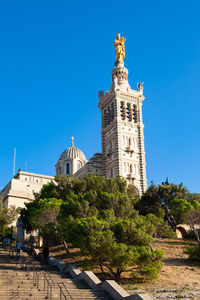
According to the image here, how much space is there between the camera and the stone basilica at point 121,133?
211 ft

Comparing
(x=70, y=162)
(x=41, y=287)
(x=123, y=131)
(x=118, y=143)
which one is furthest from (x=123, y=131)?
(x=41, y=287)

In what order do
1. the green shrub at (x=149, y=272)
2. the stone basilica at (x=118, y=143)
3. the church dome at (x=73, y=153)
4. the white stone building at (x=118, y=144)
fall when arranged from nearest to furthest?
the green shrub at (x=149, y=272), the stone basilica at (x=118, y=143), the white stone building at (x=118, y=144), the church dome at (x=73, y=153)

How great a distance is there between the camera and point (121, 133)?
6650 centimetres

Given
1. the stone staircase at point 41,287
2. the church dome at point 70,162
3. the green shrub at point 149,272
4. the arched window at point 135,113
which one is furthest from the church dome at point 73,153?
the green shrub at point 149,272

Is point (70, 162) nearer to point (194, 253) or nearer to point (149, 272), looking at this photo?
point (194, 253)

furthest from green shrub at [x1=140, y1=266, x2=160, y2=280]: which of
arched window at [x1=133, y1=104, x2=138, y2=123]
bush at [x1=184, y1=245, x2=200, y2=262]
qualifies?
arched window at [x1=133, y1=104, x2=138, y2=123]

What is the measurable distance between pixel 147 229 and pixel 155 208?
19.2 metres

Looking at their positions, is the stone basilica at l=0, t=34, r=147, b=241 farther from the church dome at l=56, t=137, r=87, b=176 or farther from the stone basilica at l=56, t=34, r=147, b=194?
the church dome at l=56, t=137, r=87, b=176

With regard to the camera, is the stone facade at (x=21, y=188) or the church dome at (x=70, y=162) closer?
the stone facade at (x=21, y=188)

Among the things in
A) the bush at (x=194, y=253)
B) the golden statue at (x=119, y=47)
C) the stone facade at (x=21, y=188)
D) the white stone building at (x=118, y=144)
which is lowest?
the bush at (x=194, y=253)

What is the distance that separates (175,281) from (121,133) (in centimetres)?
4594

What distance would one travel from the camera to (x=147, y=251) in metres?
21.8

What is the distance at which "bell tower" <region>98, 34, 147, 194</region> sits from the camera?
2522 inches

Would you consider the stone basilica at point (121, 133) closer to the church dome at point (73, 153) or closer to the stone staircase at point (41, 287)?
the church dome at point (73, 153)
